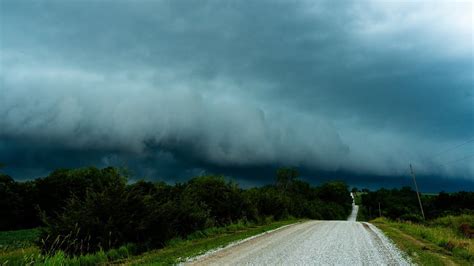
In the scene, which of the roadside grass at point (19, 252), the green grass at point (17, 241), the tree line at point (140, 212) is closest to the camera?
the roadside grass at point (19, 252)

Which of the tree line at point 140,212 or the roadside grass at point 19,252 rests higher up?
the tree line at point 140,212

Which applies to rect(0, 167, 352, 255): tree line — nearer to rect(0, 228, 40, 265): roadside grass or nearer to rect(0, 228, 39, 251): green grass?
rect(0, 228, 40, 265): roadside grass

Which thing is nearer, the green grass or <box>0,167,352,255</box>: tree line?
<box>0,167,352,255</box>: tree line

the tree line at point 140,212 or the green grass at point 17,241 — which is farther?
the green grass at point 17,241

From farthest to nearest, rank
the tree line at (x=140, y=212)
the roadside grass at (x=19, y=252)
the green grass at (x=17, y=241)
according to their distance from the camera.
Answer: the green grass at (x=17, y=241) < the tree line at (x=140, y=212) < the roadside grass at (x=19, y=252)

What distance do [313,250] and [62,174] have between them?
7402 cm

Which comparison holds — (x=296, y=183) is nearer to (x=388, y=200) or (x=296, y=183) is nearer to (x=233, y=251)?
(x=388, y=200)

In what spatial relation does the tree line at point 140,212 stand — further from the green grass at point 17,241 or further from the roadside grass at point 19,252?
the green grass at point 17,241

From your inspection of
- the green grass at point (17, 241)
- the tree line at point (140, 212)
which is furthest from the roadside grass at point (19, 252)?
the tree line at point (140, 212)

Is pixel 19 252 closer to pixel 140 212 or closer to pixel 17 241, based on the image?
pixel 140 212

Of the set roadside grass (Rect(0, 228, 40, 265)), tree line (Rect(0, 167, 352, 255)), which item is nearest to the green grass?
roadside grass (Rect(0, 228, 40, 265))

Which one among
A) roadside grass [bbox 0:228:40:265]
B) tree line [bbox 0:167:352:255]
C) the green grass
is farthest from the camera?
the green grass

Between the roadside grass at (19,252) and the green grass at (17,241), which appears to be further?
the green grass at (17,241)

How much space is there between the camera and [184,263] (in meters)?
11.6
